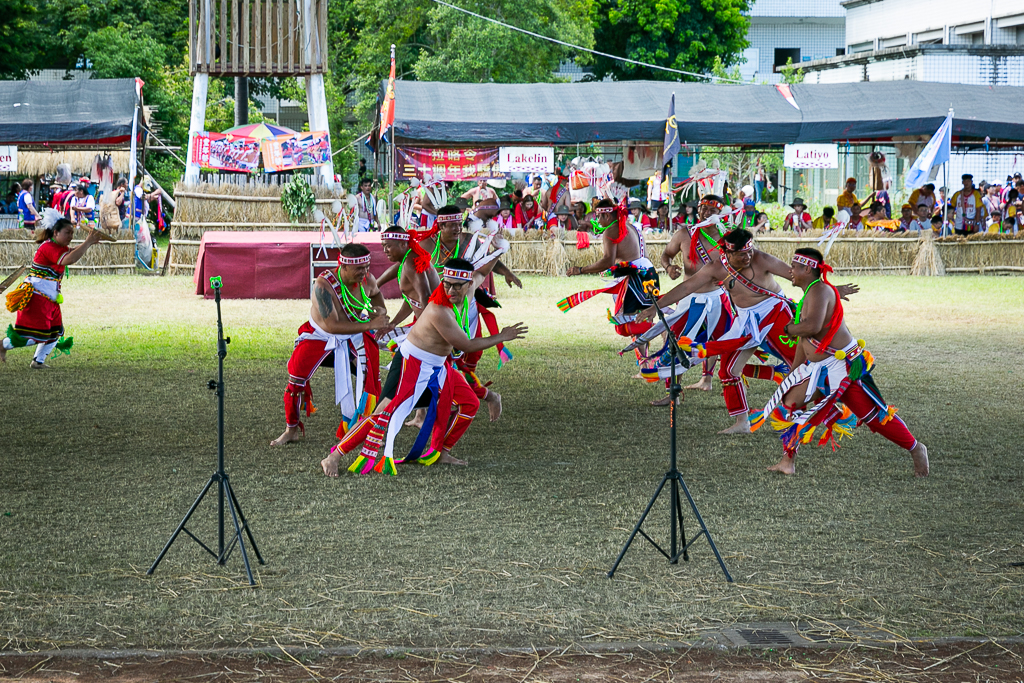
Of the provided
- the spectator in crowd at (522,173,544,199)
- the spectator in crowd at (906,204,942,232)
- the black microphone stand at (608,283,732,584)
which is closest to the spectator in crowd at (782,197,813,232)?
the spectator in crowd at (906,204,942,232)

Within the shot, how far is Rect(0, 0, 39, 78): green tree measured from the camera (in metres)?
30.8

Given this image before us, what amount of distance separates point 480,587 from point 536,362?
662 cm

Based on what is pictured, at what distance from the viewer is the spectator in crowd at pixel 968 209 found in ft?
77.2

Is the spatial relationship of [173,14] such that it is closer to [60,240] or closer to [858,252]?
[858,252]

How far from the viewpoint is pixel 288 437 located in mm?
7945

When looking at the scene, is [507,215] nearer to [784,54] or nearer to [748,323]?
[748,323]

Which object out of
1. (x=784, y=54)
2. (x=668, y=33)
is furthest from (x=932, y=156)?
(x=784, y=54)

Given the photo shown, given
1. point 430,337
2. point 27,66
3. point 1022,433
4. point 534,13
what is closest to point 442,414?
point 430,337

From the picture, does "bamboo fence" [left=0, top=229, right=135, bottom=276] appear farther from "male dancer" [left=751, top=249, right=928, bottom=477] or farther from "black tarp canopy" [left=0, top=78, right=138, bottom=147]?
"male dancer" [left=751, top=249, right=928, bottom=477]

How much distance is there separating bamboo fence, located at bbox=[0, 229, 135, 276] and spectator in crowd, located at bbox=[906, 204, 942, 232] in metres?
14.8

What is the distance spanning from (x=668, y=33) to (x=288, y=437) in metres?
34.9

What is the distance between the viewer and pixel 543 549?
5562 millimetres

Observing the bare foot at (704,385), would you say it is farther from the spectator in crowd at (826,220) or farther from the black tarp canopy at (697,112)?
the black tarp canopy at (697,112)

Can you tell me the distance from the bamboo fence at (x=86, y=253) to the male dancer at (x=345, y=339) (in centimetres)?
1342
